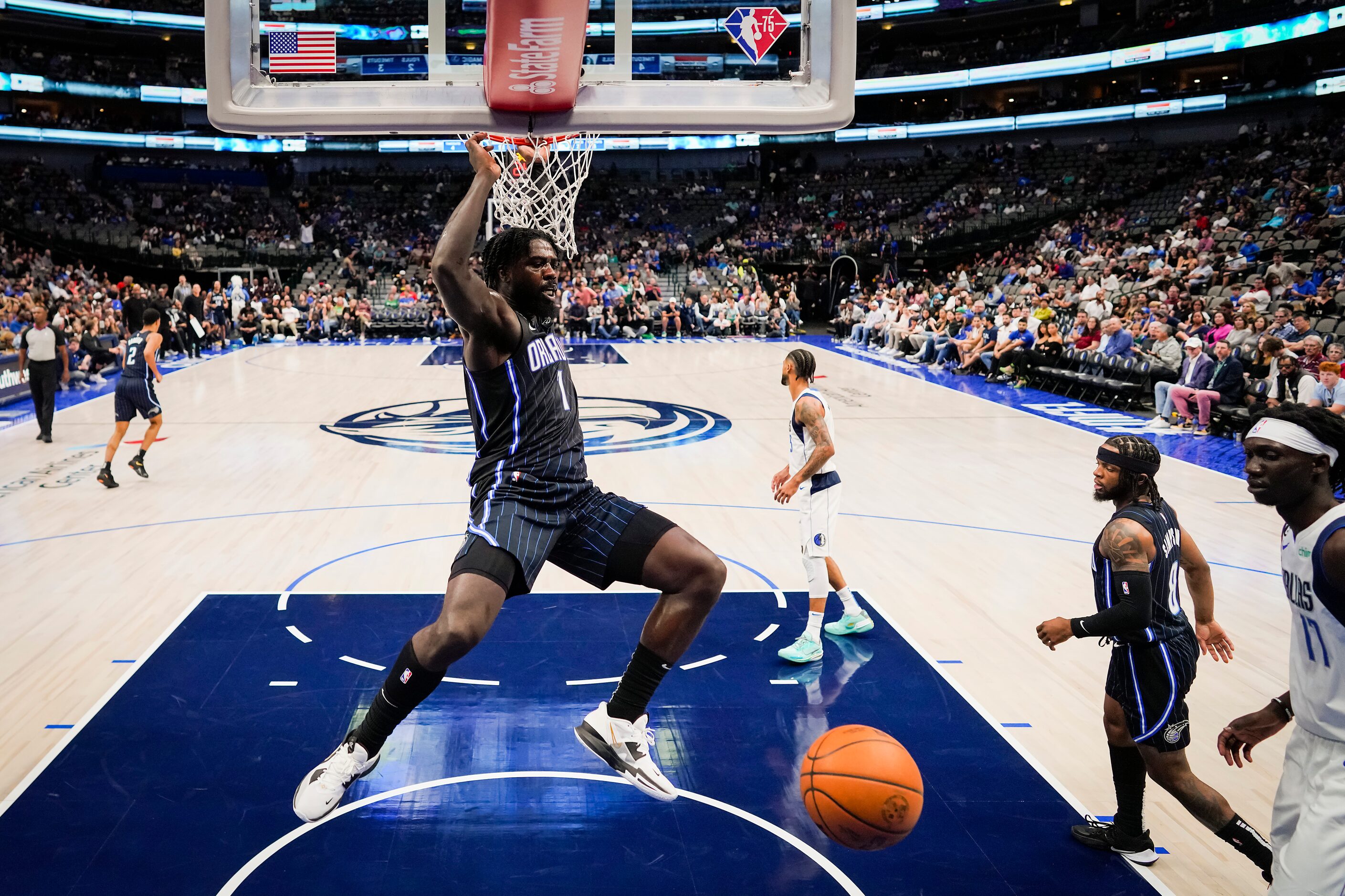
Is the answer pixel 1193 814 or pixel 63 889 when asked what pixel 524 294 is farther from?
pixel 1193 814

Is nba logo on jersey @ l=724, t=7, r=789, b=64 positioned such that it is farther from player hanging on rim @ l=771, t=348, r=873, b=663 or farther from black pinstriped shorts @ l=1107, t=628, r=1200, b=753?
black pinstriped shorts @ l=1107, t=628, r=1200, b=753

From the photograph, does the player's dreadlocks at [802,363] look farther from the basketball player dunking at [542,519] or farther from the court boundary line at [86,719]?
the court boundary line at [86,719]

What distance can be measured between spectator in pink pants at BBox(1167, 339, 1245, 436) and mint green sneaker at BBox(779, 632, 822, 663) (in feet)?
27.4

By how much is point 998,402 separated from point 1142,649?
12.1 m

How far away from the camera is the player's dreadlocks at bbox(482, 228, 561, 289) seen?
350 cm

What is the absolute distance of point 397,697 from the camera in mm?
3195

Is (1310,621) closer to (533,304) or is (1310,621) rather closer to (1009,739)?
(1009,739)

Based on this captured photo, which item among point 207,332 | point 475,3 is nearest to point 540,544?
point 475,3

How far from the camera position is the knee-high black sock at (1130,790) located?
3.52 m

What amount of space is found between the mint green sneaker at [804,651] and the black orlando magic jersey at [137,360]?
6.74 meters

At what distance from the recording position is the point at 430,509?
8.52 metres

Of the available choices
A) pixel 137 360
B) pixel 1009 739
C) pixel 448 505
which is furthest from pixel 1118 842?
pixel 137 360

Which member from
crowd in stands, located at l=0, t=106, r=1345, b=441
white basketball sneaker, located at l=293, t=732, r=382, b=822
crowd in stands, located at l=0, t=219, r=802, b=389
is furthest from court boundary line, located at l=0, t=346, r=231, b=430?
white basketball sneaker, located at l=293, t=732, r=382, b=822

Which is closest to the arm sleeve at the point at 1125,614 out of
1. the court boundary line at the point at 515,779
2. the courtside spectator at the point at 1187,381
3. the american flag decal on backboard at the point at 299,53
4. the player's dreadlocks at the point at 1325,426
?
the player's dreadlocks at the point at 1325,426
